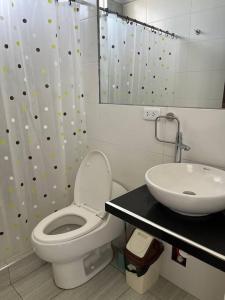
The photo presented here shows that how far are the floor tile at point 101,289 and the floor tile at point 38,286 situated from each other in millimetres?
75

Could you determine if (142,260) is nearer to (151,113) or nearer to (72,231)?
(72,231)

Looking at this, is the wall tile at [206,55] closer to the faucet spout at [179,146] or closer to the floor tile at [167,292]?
the faucet spout at [179,146]

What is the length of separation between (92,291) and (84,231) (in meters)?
0.49

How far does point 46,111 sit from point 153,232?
3.49 feet

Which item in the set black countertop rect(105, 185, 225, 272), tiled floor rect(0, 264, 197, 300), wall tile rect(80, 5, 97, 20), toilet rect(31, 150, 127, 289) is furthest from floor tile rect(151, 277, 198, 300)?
wall tile rect(80, 5, 97, 20)

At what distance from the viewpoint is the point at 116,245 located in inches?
72.9

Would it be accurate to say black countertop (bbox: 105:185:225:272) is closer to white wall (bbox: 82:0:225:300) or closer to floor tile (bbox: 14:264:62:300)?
white wall (bbox: 82:0:225:300)

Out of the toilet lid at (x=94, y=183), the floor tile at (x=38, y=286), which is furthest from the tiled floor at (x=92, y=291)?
the toilet lid at (x=94, y=183)

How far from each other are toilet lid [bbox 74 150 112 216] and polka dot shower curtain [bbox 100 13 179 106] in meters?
0.46

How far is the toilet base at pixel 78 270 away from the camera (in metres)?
1.45

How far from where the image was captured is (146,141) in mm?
1454

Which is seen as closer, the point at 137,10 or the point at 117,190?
the point at 137,10

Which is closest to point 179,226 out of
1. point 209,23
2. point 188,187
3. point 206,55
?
point 188,187

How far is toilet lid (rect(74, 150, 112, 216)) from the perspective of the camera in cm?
149
